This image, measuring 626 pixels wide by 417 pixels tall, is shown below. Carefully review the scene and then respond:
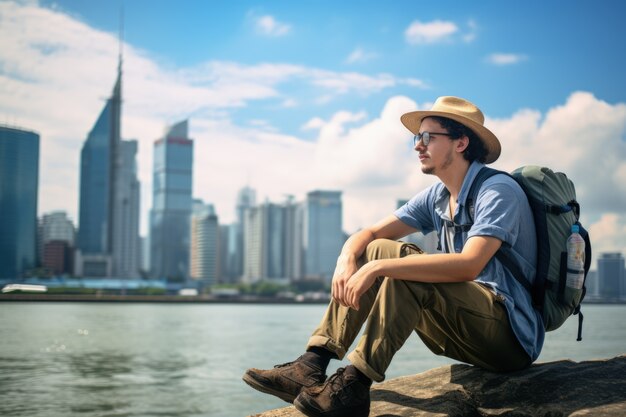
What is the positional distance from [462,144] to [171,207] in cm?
18801

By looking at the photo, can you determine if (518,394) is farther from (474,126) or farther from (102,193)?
(102,193)

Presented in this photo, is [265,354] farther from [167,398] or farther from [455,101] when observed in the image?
[455,101]

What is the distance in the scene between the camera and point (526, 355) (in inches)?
132

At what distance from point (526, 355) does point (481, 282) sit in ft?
1.48

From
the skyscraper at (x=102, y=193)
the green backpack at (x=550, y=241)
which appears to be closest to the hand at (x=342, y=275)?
the green backpack at (x=550, y=241)

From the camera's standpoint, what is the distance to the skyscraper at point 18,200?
13000 centimetres

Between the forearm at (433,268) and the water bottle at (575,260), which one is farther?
the water bottle at (575,260)

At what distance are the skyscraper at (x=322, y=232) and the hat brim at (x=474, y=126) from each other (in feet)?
571

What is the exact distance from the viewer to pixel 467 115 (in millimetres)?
3447

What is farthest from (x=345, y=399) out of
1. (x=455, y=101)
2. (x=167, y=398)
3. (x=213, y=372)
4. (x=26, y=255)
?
(x=26, y=255)

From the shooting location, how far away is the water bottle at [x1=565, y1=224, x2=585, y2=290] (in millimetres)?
3248

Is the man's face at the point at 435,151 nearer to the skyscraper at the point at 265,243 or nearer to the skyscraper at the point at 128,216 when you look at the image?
the skyscraper at the point at 128,216

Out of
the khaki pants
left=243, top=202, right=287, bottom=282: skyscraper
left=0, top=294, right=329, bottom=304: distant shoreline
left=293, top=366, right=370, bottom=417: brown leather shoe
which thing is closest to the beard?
the khaki pants

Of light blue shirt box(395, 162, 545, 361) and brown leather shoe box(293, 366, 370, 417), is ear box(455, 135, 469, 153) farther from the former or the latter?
brown leather shoe box(293, 366, 370, 417)
